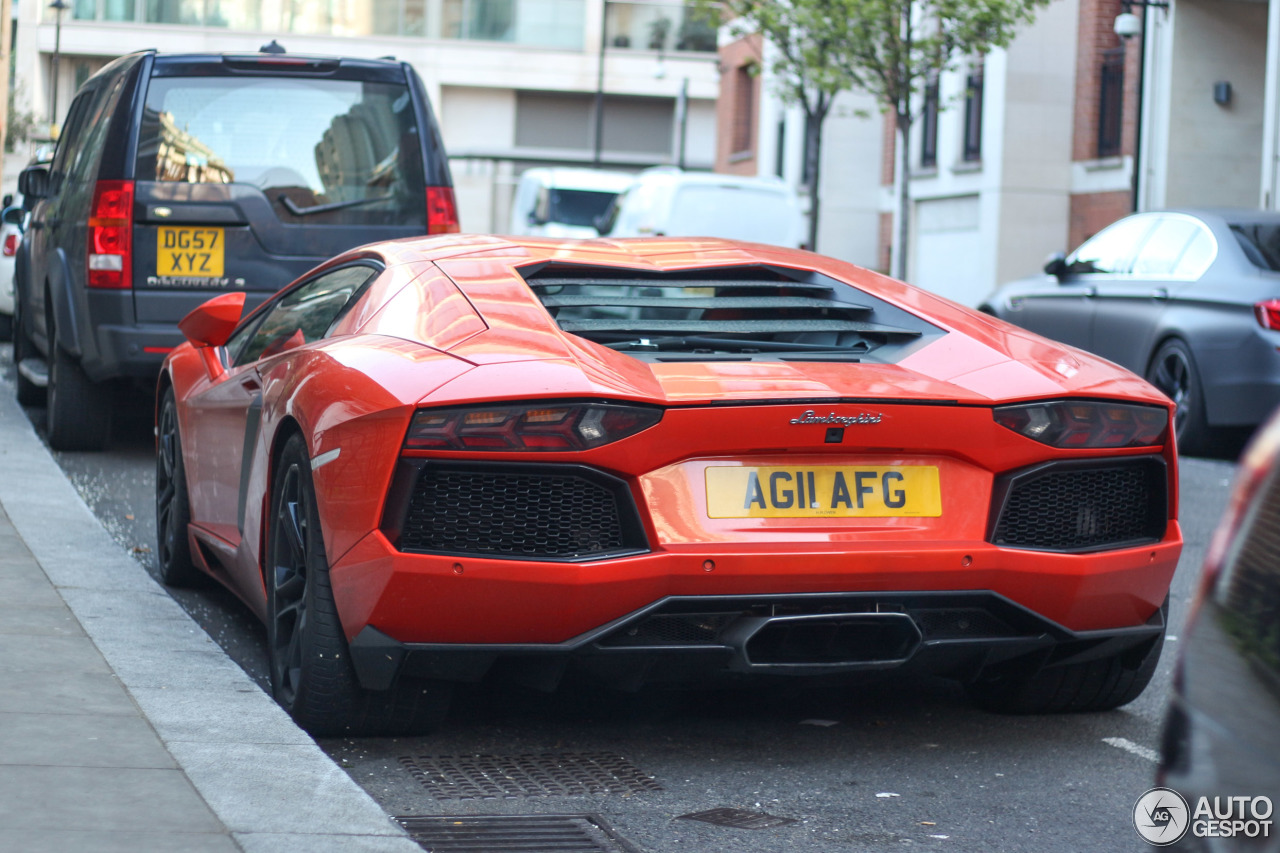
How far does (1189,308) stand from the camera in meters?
10.6

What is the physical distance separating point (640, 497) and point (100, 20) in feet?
175

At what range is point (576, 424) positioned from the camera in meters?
3.67

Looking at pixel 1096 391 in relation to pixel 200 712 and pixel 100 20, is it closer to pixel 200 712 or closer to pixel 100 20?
pixel 200 712

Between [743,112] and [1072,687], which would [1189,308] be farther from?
[743,112]

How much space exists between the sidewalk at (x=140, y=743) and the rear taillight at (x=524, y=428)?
2.41ft

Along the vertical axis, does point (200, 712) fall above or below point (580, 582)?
below

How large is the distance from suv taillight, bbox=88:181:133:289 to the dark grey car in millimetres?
6196

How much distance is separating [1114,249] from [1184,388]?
155 centimetres

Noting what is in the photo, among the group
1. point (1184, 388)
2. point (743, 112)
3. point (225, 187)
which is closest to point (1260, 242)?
point (1184, 388)

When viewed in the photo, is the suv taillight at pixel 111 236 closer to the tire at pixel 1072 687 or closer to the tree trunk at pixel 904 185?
the tire at pixel 1072 687

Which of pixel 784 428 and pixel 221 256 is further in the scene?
pixel 221 256

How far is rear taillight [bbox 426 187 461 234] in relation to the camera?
346 inches

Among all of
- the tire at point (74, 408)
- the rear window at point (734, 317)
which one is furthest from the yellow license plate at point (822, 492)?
the tire at point (74, 408)

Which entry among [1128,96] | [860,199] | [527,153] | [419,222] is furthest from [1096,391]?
[527,153]
